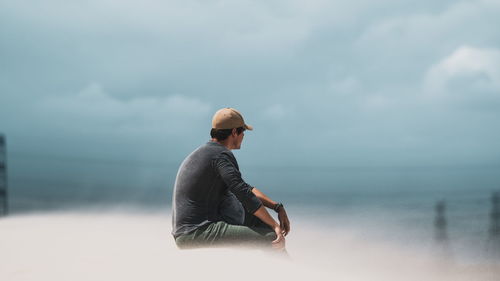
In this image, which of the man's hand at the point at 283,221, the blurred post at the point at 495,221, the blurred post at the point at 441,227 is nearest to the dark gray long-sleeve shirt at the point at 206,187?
the man's hand at the point at 283,221

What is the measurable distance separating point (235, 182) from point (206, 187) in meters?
0.21

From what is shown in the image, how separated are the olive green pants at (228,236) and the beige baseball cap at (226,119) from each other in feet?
1.99

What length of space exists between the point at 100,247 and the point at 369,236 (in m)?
17.3

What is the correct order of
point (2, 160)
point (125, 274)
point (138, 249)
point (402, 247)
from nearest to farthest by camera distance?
point (125, 274) < point (138, 249) < point (2, 160) < point (402, 247)

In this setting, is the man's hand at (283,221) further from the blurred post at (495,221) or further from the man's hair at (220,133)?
the blurred post at (495,221)

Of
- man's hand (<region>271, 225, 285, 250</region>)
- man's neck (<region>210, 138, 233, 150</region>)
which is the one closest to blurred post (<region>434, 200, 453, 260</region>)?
man's hand (<region>271, 225, 285, 250</region>)

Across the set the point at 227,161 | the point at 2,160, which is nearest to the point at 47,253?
the point at 227,161

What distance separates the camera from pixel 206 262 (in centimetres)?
271

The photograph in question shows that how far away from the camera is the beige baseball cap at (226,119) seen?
2924 millimetres

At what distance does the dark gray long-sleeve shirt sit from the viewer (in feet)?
9.01

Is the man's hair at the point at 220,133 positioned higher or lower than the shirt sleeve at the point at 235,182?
higher

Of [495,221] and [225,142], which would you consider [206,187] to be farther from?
[495,221]

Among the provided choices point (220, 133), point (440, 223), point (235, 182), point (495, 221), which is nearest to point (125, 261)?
point (235, 182)

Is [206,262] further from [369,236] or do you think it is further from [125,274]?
[369,236]
